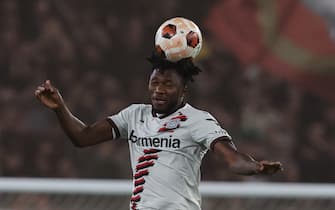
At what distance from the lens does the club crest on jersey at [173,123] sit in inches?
174

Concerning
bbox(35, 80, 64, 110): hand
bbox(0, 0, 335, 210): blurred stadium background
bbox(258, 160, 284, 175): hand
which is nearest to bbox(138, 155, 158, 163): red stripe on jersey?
bbox(35, 80, 64, 110): hand

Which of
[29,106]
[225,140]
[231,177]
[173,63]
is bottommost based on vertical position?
[231,177]

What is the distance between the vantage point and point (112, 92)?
916 cm

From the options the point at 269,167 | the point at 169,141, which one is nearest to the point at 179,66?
the point at 169,141

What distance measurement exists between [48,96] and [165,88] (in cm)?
56

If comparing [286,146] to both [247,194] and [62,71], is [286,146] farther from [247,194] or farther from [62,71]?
[62,71]

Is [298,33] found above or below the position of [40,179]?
above

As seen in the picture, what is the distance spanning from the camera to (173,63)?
4473 millimetres

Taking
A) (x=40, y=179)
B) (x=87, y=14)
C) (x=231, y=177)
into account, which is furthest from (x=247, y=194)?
(x=87, y=14)

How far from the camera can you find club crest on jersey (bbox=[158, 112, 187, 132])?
4418mm

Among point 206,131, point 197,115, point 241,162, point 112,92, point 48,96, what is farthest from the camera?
point 112,92

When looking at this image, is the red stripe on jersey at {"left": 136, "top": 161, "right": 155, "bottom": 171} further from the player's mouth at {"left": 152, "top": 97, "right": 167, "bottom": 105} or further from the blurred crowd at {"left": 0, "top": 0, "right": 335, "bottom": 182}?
the blurred crowd at {"left": 0, "top": 0, "right": 335, "bottom": 182}

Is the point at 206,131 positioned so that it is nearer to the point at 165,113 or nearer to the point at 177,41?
the point at 165,113

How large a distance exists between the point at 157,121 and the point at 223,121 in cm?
470
